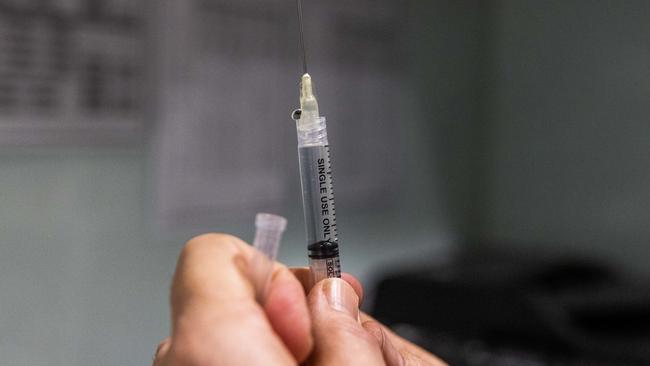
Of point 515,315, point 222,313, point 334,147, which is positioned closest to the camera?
point 222,313

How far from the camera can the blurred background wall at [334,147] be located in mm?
880

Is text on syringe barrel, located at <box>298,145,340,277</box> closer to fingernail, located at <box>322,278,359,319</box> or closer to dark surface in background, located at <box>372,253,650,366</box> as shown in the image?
fingernail, located at <box>322,278,359,319</box>

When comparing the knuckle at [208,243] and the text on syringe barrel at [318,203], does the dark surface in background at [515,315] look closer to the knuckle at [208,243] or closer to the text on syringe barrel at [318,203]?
the text on syringe barrel at [318,203]

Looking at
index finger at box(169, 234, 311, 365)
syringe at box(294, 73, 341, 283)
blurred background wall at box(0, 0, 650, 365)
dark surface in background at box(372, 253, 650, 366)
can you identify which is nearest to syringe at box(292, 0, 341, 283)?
syringe at box(294, 73, 341, 283)

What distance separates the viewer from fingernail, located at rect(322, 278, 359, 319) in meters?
0.49

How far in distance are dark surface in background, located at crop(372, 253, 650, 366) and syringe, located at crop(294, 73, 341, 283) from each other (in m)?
0.72

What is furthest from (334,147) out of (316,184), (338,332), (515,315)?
(338,332)

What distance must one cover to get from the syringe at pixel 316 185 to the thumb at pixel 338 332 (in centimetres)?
6

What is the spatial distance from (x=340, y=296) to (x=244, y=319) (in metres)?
0.17

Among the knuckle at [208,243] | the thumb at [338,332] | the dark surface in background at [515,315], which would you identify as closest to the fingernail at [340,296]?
the thumb at [338,332]

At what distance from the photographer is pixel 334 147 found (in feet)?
4.46

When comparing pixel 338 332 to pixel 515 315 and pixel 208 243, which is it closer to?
pixel 208 243

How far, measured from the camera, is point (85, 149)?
3.00ft

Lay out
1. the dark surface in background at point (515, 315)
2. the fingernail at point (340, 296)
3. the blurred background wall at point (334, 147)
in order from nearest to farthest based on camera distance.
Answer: the fingernail at point (340, 296)
the blurred background wall at point (334, 147)
the dark surface in background at point (515, 315)
